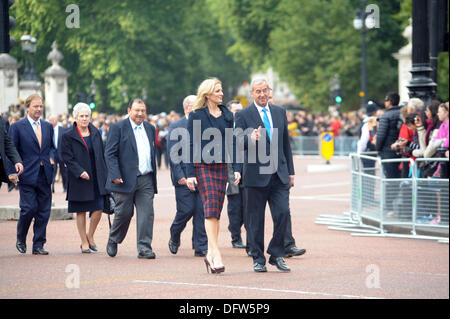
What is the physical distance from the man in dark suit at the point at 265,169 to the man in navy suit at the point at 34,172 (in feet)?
9.60

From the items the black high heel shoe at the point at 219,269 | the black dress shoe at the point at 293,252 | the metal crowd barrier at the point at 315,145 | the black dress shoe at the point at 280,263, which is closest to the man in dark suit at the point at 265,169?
the black dress shoe at the point at 280,263

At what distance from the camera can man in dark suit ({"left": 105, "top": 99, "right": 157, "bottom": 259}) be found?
11.6 meters

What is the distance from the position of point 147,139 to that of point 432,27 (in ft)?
19.5

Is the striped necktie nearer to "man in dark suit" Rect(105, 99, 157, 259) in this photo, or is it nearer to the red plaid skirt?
"man in dark suit" Rect(105, 99, 157, 259)

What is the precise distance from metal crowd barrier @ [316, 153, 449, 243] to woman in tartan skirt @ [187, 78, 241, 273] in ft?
11.7

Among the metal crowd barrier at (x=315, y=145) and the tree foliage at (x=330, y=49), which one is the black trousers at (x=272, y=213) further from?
the tree foliage at (x=330, y=49)

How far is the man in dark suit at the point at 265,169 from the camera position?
10227 mm

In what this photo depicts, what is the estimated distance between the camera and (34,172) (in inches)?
477

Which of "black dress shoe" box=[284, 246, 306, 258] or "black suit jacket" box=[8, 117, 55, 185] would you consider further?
"black suit jacket" box=[8, 117, 55, 185]

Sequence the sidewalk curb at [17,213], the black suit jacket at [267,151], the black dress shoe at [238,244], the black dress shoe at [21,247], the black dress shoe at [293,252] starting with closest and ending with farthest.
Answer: the black suit jacket at [267,151] → the black dress shoe at [293,252] → the black dress shoe at [21,247] → the black dress shoe at [238,244] → the sidewalk curb at [17,213]

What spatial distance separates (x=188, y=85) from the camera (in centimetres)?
5903

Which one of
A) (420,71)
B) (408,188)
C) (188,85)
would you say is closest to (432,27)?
(420,71)

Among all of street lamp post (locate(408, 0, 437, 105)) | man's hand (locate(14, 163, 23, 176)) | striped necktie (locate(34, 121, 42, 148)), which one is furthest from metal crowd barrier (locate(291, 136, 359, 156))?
man's hand (locate(14, 163, 23, 176))
